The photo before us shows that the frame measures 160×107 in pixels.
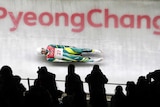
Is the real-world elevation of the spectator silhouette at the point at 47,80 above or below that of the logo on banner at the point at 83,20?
below

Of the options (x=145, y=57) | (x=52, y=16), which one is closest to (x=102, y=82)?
(x=145, y=57)

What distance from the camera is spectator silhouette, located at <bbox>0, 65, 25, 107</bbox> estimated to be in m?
4.72

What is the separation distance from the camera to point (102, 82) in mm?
5148

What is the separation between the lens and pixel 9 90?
15.7 ft

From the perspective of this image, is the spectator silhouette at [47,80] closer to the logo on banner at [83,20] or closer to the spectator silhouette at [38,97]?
the spectator silhouette at [38,97]

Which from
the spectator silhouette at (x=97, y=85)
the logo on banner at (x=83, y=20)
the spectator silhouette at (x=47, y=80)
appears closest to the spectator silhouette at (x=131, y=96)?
the spectator silhouette at (x=97, y=85)

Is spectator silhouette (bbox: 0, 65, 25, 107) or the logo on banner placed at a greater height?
the logo on banner

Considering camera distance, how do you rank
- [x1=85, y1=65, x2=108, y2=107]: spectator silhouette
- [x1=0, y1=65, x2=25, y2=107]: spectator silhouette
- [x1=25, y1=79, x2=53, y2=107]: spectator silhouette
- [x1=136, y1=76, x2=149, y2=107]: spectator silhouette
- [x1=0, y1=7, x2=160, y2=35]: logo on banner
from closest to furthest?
[x1=25, y1=79, x2=53, y2=107]: spectator silhouette
[x1=136, y1=76, x2=149, y2=107]: spectator silhouette
[x1=0, y1=65, x2=25, y2=107]: spectator silhouette
[x1=85, y1=65, x2=108, y2=107]: spectator silhouette
[x1=0, y1=7, x2=160, y2=35]: logo on banner

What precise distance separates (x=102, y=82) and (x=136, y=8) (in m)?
2.36

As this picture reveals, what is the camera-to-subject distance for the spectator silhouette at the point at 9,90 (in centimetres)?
472

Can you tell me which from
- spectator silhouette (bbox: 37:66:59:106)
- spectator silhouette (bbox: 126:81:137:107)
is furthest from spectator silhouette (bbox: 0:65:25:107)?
spectator silhouette (bbox: 126:81:137:107)

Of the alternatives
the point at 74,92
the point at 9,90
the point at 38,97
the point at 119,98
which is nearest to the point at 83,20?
the point at 74,92

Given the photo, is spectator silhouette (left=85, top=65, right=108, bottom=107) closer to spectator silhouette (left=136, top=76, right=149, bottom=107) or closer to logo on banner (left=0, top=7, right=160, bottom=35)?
spectator silhouette (left=136, top=76, right=149, bottom=107)

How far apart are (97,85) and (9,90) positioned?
96 centimetres
